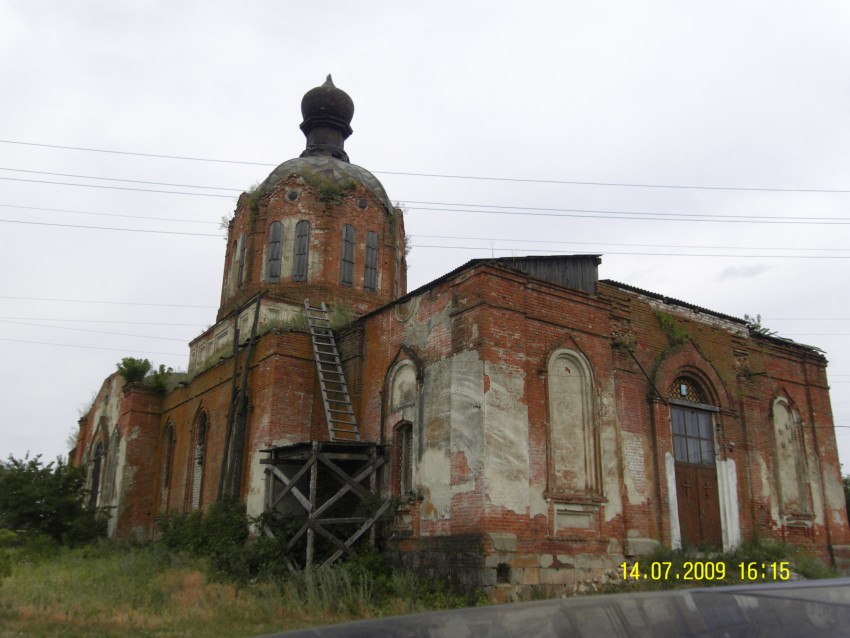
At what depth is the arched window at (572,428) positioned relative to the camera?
41.2 ft

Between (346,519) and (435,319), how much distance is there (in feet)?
12.3

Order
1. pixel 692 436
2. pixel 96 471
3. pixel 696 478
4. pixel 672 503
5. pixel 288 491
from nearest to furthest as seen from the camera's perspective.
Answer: pixel 288 491, pixel 672 503, pixel 696 478, pixel 692 436, pixel 96 471

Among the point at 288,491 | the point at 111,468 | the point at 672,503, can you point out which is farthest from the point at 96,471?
the point at 672,503

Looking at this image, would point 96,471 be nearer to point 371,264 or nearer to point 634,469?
point 371,264

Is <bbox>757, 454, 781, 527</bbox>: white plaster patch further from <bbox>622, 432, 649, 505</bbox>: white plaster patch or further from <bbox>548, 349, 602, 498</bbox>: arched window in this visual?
<bbox>548, 349, 602, 498</bbox>: arched window

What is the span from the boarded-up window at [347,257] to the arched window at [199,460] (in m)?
5.00

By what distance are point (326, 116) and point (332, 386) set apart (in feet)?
35.9

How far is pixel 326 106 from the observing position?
23.0m

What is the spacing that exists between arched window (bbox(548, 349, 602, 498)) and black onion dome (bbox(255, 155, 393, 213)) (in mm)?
9826

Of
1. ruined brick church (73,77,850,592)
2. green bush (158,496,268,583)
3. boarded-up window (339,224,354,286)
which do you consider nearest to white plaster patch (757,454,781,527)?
ruined brick church (73,77,850,592)

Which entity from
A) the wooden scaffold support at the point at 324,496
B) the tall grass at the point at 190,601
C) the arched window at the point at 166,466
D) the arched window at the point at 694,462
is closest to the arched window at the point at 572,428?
the arched window at the point at 694,462

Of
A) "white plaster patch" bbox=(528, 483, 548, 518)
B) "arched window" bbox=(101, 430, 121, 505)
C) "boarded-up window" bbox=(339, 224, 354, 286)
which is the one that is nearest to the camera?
"white plaster patch" bbox=(528, 483, 548, 518)

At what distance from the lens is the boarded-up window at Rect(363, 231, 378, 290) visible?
2027 centimetres

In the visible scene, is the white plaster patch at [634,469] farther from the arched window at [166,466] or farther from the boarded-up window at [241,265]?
the arched window at [166,466]
